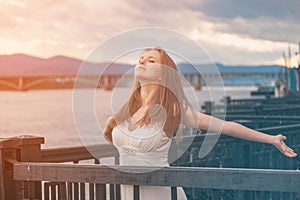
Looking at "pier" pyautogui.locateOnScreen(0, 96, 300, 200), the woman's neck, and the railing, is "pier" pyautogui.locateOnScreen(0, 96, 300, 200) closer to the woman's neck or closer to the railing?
the railing

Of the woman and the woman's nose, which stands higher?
the woman's nose

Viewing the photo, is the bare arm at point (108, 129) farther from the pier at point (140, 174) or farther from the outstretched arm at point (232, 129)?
the outstretched arm at point (232, 129)

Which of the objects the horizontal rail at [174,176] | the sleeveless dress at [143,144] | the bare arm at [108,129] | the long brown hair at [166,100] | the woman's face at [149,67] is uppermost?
the woman's face at [149,67]

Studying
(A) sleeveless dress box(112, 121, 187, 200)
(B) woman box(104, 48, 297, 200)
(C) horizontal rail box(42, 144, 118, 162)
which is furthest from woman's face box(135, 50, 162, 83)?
(C) horizontal rail box(42, 144, 118, 162)

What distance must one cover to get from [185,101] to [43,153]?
55.6 inches

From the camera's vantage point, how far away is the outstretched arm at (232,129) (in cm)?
306

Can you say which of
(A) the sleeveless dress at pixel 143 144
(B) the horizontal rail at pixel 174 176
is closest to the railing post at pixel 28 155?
(B) the horizontal rail at pixel 174 176

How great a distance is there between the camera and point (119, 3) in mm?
15766

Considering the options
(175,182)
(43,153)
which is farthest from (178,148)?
(43,153)

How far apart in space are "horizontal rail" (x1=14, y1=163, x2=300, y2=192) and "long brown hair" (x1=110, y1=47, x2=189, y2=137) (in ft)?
0.72

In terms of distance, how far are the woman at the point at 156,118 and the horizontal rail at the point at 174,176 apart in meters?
0.08

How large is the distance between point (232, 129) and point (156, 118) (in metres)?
0.38

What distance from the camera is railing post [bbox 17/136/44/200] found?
388 centimetres

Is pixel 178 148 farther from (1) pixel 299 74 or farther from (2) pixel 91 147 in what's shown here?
(1) pixel 299 74
